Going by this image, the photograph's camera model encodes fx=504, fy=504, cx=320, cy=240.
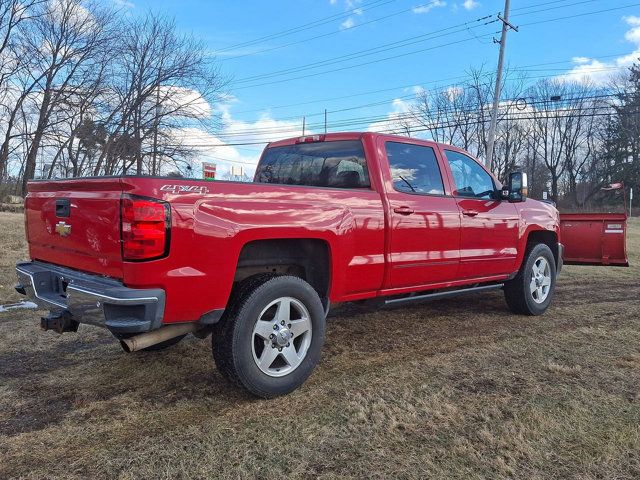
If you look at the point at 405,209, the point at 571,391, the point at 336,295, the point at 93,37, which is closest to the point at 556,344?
the point at 571,391

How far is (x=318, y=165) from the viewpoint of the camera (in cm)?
469

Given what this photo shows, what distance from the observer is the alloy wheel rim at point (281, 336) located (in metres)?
3.40

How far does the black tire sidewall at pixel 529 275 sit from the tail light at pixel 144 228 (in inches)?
176

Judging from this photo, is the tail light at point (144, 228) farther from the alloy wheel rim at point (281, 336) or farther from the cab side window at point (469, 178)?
the cab side window at point (469, 178)

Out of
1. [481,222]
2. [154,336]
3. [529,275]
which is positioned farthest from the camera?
[529,275]

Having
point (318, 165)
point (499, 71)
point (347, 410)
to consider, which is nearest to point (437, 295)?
point (318, 165)

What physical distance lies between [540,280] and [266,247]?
4.00 metres

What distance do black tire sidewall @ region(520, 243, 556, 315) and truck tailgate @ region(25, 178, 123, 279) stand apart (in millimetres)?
4641

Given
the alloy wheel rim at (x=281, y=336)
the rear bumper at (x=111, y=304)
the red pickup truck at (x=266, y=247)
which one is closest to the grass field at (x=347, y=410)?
the alloy wheel rim at (x=281, y=336)

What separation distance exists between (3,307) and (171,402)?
12.3 feet

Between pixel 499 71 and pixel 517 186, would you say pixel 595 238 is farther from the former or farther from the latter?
pixel 499 71

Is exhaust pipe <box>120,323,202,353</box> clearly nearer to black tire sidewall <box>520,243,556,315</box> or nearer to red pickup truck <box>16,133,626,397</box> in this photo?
red pickup truck <box>16,133,626,397</box>

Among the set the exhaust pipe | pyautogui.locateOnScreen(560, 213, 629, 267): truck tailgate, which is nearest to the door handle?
the exhaust pipe

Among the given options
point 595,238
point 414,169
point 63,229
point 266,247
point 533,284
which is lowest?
point 533,284
